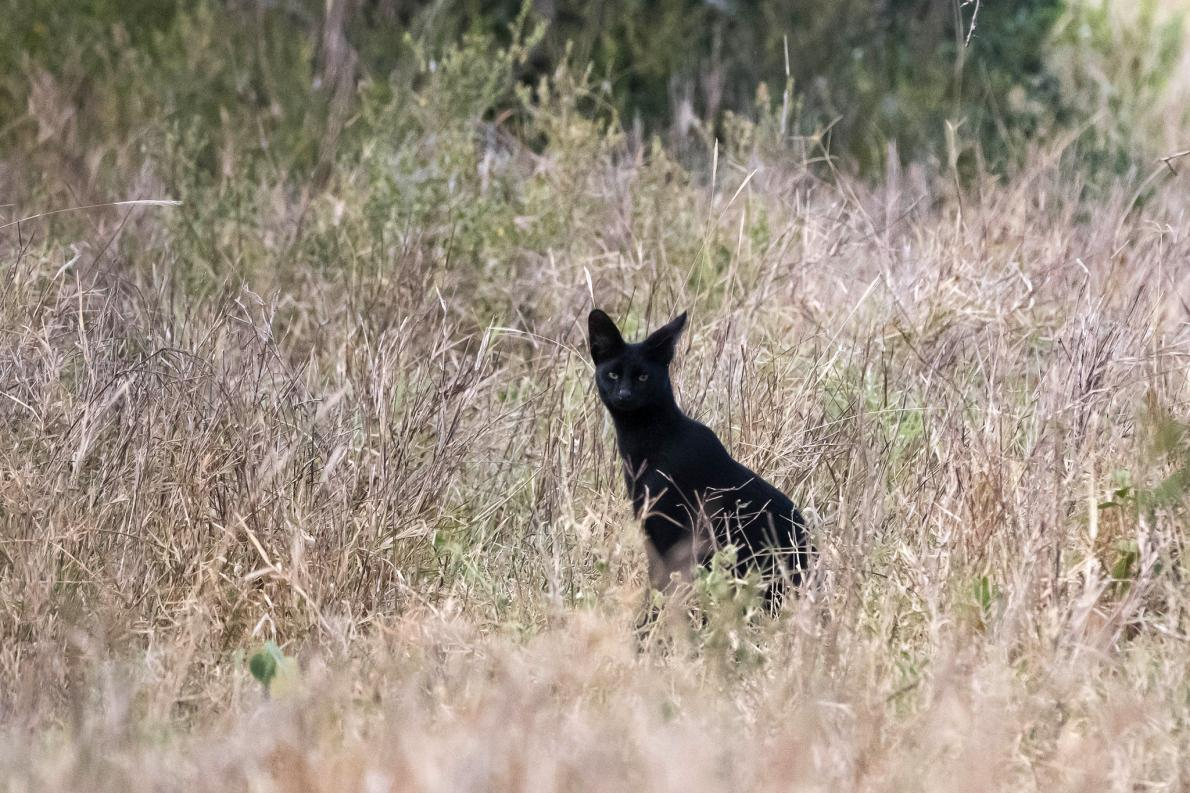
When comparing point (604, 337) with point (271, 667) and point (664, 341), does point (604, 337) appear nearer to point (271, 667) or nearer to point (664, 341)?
point (664, 341)

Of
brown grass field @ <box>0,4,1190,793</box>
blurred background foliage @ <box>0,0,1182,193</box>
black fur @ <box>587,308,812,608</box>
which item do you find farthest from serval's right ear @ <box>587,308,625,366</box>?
blurred background foliage @ <box>0,0,1182,193</box>

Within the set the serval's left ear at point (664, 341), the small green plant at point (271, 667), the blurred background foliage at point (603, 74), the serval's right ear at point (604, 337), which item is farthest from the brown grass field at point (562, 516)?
the blurred background foliage at point (603, 74)

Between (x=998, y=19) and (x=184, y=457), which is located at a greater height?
(x=998, y=19)

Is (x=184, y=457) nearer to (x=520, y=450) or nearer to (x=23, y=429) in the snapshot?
(x=23, y=429)

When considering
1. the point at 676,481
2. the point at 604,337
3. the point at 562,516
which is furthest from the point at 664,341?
the point at 562,516

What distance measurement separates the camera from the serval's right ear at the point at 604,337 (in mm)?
3980

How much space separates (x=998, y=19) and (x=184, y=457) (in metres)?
6.74

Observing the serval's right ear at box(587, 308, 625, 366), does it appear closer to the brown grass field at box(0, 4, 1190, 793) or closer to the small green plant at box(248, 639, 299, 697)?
the brown grass field at box(0, 4, 1190, 793)

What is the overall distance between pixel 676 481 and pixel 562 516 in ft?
1.08

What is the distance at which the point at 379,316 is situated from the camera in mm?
4910

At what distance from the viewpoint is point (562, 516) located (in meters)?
3.64

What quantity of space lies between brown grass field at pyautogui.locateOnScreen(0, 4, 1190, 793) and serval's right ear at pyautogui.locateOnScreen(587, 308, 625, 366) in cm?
26

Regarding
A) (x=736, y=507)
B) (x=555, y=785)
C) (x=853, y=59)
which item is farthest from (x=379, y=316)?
(x=853, y=59)

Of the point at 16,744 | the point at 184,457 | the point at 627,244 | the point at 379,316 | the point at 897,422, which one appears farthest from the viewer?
the point at 627,244
